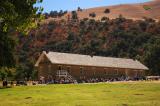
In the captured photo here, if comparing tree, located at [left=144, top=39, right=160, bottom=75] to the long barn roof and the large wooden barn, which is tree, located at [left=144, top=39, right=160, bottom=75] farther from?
the large wooden barn

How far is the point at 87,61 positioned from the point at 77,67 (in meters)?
5.08

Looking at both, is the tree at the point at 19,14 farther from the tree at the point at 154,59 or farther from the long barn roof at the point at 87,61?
the tree at the point at 154,59

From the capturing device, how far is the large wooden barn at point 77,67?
101 metres

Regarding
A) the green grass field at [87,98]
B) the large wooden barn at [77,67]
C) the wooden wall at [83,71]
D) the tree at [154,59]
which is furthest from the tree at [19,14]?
the tree at [154,59]

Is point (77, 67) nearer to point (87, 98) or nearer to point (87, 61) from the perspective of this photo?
point (87, 61)

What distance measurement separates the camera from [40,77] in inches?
4146

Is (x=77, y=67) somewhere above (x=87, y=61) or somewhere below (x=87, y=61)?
below

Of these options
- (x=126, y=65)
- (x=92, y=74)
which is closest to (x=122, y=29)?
(x=126, y=65)

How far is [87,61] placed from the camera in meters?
108

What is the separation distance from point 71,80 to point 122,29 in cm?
9093

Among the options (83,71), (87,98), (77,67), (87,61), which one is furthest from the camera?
(87,61)

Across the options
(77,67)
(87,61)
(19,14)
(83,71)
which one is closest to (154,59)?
(87,61)

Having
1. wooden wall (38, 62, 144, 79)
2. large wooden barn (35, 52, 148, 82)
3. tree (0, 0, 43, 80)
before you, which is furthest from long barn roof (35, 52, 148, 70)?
tree (0, 0, 43, 80)

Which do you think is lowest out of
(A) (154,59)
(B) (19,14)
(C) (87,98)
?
(A) (154,59)
